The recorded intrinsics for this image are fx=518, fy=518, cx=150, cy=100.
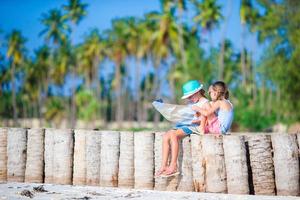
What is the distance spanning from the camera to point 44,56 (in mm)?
79812

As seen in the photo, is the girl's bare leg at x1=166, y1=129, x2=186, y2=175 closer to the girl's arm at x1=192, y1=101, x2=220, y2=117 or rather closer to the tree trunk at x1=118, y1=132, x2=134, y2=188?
the girl's arm at x1=192, y1=101, x2=220, y2=117

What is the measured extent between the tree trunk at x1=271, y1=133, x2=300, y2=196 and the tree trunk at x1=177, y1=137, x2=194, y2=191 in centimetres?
109

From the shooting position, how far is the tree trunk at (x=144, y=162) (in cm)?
696

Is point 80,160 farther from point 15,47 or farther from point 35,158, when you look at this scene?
point 15,47

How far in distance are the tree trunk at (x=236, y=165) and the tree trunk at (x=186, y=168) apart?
1.58 feet

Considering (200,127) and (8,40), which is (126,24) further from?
(200,127)

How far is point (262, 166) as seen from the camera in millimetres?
6648

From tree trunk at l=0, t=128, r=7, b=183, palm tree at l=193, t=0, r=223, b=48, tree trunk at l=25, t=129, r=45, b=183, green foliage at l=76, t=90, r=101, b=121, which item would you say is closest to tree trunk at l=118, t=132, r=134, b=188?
tree trunk at l=25, t=129, r=45, b=183

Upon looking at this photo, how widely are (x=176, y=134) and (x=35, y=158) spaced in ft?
7.28

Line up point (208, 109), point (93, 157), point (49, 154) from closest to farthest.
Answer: point (208, 109) < point (93, 157) < point (49, 154)

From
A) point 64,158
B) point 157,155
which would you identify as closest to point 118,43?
point 64,158

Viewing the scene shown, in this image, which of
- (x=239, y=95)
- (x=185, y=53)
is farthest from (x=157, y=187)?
(x=185, y=53)

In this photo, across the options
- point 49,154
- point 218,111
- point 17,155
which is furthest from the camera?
point 17,155

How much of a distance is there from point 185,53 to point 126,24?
15154mm
